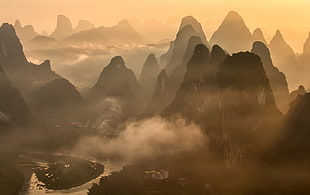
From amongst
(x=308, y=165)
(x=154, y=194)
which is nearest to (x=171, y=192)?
(x=154, y=194)

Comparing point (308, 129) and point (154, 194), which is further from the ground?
point (308, 129)

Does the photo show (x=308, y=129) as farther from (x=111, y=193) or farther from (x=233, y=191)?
(x=111, y=193)

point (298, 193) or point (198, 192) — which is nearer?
point (298, 193)

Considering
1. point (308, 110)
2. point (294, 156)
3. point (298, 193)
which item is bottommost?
point (298, 193)

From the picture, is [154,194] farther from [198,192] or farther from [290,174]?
[290,174]

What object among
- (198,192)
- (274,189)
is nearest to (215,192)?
(198,192)

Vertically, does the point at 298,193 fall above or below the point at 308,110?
below

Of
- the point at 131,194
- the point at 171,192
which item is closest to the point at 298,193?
the point at 171,192

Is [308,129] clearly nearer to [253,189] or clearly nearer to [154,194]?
[253,189]

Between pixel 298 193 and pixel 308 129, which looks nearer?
pixel 298 193
